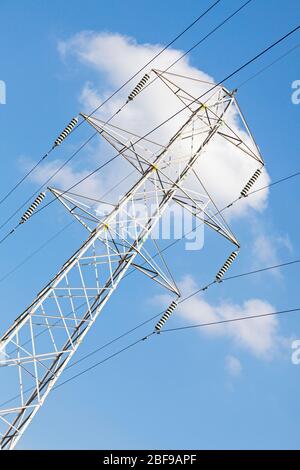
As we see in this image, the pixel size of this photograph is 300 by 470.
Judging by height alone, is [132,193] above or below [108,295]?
above
